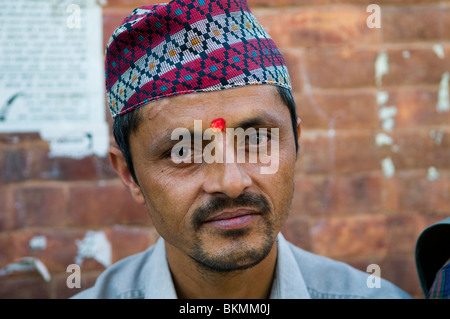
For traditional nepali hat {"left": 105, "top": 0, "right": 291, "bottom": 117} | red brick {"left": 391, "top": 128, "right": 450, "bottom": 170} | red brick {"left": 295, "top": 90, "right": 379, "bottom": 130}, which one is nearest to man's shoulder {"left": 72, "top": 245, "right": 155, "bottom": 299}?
traditional nepali hat {"left": 105, "top": 0, "right": 291, "bottom": 117}

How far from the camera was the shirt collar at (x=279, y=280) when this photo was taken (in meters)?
1.75

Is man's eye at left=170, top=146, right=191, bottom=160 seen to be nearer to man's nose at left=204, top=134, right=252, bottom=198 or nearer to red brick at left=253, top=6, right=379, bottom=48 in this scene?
man's nose at left=204, top=134, right=252, bottom=198

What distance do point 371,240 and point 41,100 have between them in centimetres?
172

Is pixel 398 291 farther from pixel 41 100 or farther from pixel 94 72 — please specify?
pixel 41 100

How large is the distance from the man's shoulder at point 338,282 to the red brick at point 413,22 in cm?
111

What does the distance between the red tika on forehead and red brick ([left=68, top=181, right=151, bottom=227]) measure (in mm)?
807

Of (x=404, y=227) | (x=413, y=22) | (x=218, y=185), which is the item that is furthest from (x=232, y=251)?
(x=413, y=22)

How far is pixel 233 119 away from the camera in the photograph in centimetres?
147

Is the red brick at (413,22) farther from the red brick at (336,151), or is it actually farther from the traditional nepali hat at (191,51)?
the traditional nepali hat at (191,51)

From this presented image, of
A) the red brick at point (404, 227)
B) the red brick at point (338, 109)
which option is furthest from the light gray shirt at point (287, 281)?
the red brick at point (338, 109)

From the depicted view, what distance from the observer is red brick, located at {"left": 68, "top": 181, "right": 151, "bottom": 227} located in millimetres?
2074

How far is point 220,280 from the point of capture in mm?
1699
